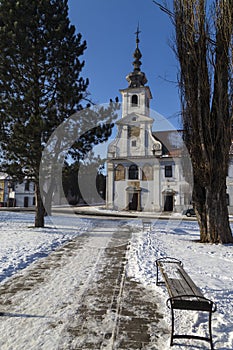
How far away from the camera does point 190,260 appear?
6484mm

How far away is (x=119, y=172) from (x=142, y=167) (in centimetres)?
274

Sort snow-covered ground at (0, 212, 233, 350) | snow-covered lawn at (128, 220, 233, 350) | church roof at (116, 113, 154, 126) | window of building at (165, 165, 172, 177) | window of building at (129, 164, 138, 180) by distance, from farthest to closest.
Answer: window of building at (129, 164, 138, 180) < church roof at (116, 113, 154, 126) < window of building at (165, 165, 172, 177) < snow-covered lawn at (128, 220, 233, 350) < snow-covered ground at (0, 212, 233, 350)

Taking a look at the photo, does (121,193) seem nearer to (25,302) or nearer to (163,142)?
(163,142)

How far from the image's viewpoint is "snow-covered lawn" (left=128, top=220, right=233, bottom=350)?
3039mm

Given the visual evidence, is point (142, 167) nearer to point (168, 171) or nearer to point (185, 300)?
point (168, 171)

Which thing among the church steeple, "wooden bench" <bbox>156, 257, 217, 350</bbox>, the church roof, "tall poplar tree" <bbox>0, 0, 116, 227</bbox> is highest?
the church steeple

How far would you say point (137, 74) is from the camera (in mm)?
30625

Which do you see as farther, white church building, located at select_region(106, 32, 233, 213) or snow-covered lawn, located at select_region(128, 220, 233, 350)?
white church building, located at select_region(106, 32, 233, 213)

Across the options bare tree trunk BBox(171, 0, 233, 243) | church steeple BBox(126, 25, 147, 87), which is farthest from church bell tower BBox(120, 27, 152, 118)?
bare tree trunk BBox(171, 0, 233, 243)

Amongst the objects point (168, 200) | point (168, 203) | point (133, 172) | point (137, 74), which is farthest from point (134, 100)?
point (168, 203)

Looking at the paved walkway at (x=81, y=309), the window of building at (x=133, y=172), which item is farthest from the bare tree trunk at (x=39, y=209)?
the window of building at (x=133, y=172)

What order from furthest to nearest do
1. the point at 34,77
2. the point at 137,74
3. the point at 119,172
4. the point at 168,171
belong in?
1. the point at 137,74
2. the point at 119,172
3. the point at 168,171
4. the point at 34,77

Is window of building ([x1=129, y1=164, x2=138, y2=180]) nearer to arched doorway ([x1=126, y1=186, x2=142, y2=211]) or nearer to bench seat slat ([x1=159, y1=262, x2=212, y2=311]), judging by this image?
arched doorway ([x1=126, y1=186, x2=142, y2=211])

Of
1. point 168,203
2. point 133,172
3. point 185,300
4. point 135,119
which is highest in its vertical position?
point 135,119
